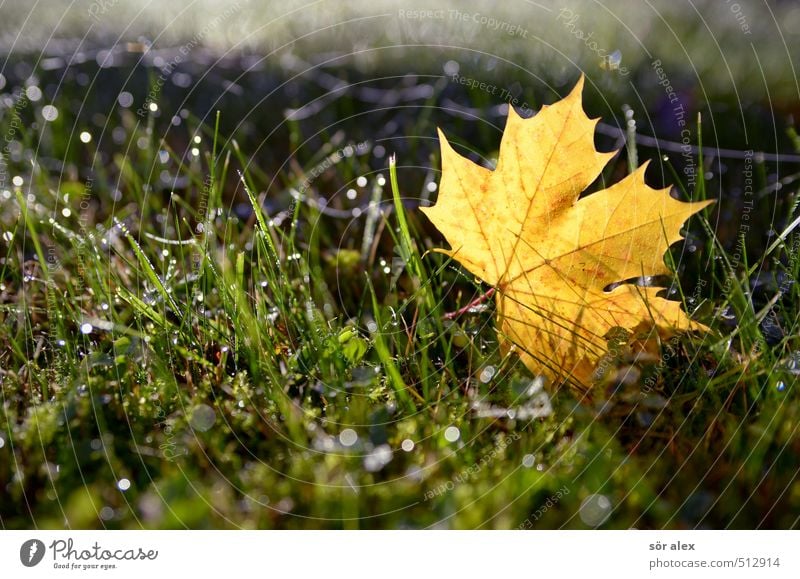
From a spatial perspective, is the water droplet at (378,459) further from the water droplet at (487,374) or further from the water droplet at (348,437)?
the water droplet at (487,374)

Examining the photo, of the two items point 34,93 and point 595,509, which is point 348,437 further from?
point 34,93

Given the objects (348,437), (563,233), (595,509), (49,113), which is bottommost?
(595,509)

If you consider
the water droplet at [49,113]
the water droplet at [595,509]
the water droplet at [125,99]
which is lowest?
the water droplet at [595,509]

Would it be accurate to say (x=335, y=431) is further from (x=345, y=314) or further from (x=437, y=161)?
(x=437, y=161)

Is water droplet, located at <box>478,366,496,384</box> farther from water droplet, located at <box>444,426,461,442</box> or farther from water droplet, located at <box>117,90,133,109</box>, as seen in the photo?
water droplet, located at <box>117,90,133,109</box>

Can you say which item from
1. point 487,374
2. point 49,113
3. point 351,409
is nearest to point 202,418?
point 351,409

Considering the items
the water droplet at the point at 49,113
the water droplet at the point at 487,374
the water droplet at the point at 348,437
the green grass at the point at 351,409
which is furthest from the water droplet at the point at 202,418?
the water droplet at the point at 49,113

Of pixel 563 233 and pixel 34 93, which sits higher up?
pixel 34 93

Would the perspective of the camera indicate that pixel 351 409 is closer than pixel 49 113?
Yes
